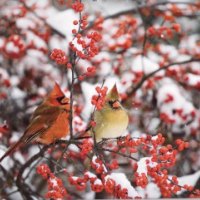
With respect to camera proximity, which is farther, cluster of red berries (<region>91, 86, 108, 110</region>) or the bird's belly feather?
the bird's belly feather

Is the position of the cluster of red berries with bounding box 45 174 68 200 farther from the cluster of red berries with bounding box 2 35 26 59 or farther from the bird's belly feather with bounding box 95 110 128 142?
the cluster of red berries with bounding box 2 35 26 59

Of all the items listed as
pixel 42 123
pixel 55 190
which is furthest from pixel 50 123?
pixel 55 190

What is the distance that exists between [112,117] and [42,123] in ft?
0.57

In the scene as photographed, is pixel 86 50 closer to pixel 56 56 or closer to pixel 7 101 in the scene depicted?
pixel 56 56

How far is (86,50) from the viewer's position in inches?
41.3

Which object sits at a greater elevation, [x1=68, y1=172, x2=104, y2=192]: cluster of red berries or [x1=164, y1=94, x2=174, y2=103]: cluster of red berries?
[x1=68, y1=172, x2=104, y2=192]: cluster of red berries

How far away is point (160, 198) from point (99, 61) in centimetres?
68

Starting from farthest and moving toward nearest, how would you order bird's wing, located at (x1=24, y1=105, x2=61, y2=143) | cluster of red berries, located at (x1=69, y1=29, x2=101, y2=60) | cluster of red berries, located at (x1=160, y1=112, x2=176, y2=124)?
cluster of red berries, located at (x1=160, y1=112, x2=176, y2=124) < bird's wing, located at (x1=24, y1=105, x2=61, y2=143) < cluster of red berries, located at (x1=69, y1=29, x2=101, y2=60)

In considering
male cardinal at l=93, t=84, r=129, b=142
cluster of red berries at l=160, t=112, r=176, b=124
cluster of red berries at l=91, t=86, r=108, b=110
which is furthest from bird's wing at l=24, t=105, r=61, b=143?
cluster of red berries at l=160, t=112, r=176, b=124

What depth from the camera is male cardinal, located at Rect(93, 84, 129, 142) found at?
1224 millimetres

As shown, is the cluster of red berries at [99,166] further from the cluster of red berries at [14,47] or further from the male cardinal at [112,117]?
the cluster of red berries at [14,47]

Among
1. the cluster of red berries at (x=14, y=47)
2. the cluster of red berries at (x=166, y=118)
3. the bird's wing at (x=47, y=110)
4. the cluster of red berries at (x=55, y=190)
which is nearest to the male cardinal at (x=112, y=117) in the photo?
the bird's wing at (x=47, y=110)

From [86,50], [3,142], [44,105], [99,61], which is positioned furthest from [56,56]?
[99,61]

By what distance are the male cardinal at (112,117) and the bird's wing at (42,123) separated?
11cm
